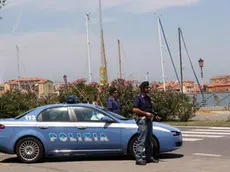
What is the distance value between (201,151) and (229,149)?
0.80m

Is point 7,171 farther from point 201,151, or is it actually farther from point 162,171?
point 201,151

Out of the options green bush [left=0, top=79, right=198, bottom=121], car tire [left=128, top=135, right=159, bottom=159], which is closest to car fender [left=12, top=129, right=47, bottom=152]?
car tire [left=128, top=135, right=159, bottom=159]

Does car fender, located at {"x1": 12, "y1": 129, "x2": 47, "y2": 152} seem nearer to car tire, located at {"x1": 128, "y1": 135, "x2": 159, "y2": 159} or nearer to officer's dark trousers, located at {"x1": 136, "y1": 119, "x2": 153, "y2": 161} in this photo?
car tire, located at {"x1": 128, "y1": 135, "x2": 159, "y2": 159}

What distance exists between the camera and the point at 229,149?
39.9 ft

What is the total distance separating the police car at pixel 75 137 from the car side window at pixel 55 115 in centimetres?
5

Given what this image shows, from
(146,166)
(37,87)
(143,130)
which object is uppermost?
(37,87)

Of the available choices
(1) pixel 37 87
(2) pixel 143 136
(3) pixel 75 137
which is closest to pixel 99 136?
(3) pixel 75 137

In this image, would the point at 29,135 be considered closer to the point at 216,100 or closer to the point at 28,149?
the point at 28,149

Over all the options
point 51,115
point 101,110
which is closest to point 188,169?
point 101,110

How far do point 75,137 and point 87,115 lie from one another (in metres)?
0.60

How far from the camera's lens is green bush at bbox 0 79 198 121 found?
81.7 feet

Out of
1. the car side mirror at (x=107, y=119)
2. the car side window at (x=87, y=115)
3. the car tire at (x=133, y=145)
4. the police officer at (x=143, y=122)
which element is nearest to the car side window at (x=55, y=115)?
the car side window at (x=87, y=115)

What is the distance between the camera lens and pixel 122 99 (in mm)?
24859

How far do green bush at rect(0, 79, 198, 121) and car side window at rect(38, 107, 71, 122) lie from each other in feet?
44.2
